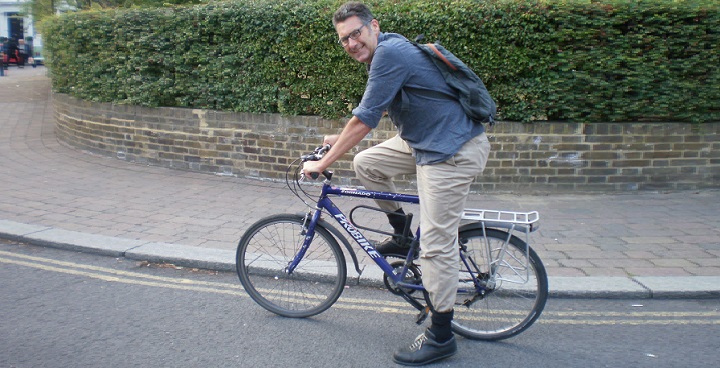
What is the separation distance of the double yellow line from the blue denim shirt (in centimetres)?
143

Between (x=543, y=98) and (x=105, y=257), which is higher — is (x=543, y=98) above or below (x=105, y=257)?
above

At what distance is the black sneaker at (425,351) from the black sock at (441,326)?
2 cm

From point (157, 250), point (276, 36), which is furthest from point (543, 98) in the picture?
point (157, 250)

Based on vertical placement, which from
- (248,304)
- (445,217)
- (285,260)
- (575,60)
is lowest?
(248,304)

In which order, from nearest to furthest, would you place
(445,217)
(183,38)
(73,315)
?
1. (445,217)
2. (73,315)
3. (183,38)

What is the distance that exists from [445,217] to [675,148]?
5.23 m

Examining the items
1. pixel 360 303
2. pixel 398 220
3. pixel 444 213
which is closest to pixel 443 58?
pixel 444 213

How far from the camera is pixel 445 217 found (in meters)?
3.64

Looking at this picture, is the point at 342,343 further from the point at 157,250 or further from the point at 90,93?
the point at 90,93

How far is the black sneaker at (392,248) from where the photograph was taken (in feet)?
13.3

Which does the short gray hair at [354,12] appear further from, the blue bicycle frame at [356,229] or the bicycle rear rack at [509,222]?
the bicycle rear rack at [509,222]

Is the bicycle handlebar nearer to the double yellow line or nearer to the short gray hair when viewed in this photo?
the short gray hair

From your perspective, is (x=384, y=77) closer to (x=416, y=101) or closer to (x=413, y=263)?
(x=416, y=101)

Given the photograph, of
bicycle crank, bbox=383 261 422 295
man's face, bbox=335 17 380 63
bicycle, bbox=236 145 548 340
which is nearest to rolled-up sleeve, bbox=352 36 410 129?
man's face, bbox=335 17 380 63
